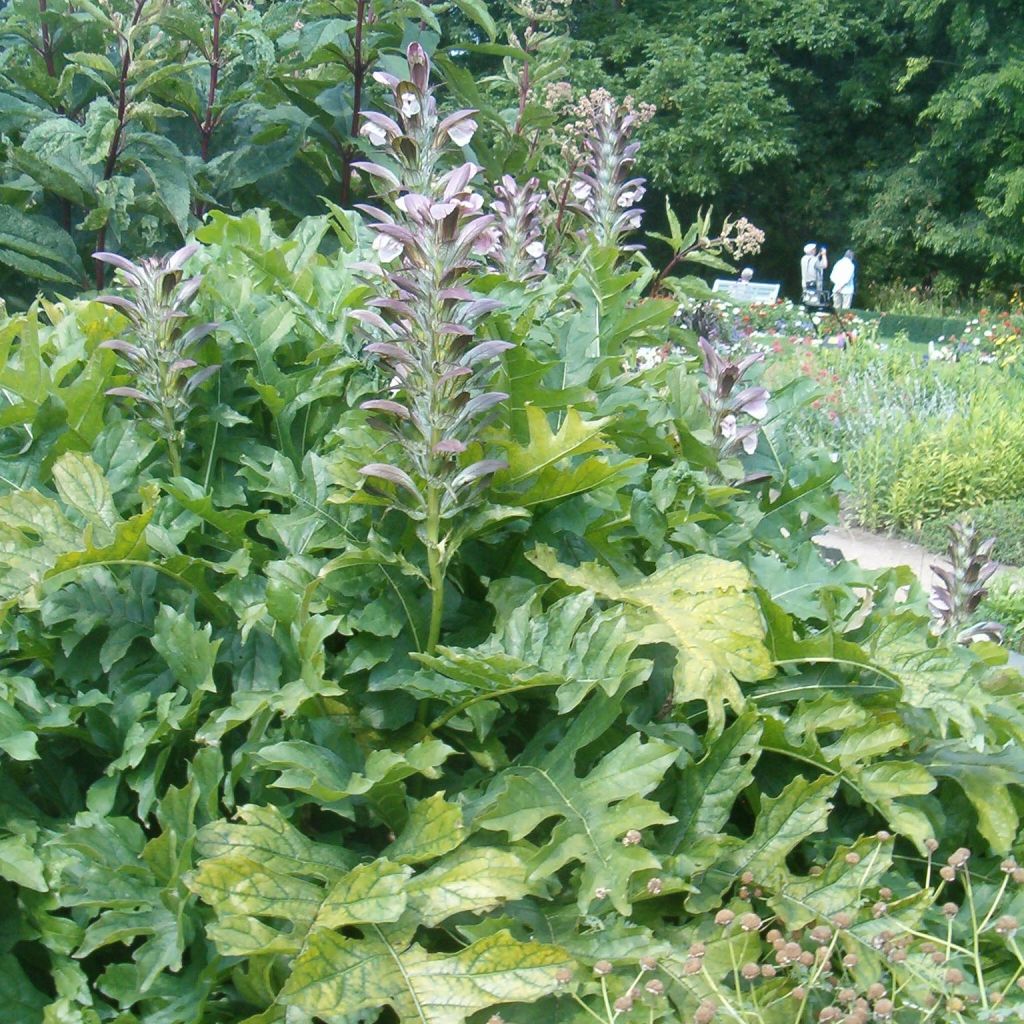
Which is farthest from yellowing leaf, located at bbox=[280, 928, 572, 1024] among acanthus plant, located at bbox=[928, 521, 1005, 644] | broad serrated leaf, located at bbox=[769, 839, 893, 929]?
acanthus plant, located at bbox=[928, 521, 1005, 644]

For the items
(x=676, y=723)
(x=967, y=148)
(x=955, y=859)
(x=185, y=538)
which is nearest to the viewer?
(x=955, y=859)

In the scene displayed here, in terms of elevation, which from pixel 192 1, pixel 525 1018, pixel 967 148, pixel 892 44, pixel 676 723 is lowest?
pixel 525 1018

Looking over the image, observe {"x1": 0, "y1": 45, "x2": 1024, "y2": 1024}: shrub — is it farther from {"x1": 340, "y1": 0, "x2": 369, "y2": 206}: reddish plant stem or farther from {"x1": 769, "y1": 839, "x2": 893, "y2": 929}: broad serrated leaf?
{"x1": 340, "y1": 0, "x2": 369, "y2": 206}: reddish plant stem

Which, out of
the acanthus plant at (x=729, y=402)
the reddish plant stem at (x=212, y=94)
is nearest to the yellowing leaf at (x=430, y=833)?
the acanthus plant at (x=729, y=402)

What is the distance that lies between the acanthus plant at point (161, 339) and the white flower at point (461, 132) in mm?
451

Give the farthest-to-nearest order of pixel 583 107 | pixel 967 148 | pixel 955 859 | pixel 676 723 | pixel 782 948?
pixel 967 148 → pixel 583 107 → pixel 676 723 → pixel 955 859 → pixel 782 948

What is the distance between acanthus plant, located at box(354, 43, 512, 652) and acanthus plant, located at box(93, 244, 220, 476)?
34 cm

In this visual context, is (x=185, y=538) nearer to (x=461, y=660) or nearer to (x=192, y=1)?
(x=461, y=660)

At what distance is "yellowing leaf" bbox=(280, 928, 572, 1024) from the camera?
1229mm

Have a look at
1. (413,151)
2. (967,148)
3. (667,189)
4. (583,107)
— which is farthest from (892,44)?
(413,151)

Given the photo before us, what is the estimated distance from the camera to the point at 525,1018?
52.7 inches

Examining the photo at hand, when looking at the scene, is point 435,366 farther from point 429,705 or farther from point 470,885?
point 470,885

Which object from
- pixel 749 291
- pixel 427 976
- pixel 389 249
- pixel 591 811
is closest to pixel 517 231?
pixel 389 249

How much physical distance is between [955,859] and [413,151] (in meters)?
1.30
